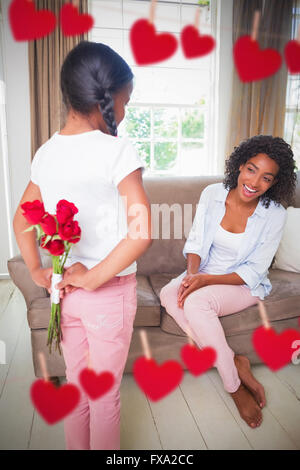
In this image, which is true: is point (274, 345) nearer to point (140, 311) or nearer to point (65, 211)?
point (140, 311)

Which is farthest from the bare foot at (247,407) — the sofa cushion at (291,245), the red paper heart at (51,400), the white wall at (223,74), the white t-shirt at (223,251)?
the white wall at (223,74)

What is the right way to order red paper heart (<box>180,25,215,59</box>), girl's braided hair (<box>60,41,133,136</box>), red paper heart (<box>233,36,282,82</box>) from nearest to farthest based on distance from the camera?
girl's braided hair (<box>60,41,133,136</box>)
red paper heart (<box>180,25,215,59</box>)
red paper heart (<box>233,36,282,82</box>)

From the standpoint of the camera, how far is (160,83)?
3.07 m

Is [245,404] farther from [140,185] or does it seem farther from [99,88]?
[99,88]

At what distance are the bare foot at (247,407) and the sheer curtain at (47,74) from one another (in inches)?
89.6

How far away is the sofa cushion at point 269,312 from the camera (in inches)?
57.8

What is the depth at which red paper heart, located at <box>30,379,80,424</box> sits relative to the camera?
1061 mm

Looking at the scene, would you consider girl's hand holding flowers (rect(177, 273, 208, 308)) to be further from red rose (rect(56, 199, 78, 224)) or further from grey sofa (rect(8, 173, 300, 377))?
red rose (rect(56, 199, 78, 224))

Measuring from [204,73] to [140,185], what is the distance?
2832 millimetres

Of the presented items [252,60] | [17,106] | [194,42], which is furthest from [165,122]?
[17,106]

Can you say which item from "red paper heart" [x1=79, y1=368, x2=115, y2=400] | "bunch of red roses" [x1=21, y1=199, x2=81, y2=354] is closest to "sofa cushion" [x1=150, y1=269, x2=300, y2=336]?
"red paper heart" [x1=79, y1=368, x2=115, y2=400]

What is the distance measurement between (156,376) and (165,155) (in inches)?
87.1

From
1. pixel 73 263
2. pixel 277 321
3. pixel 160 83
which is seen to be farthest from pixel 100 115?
pixel 160 83

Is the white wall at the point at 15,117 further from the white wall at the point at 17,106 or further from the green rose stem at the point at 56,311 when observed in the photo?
the green rose stem at the point at 56,311
